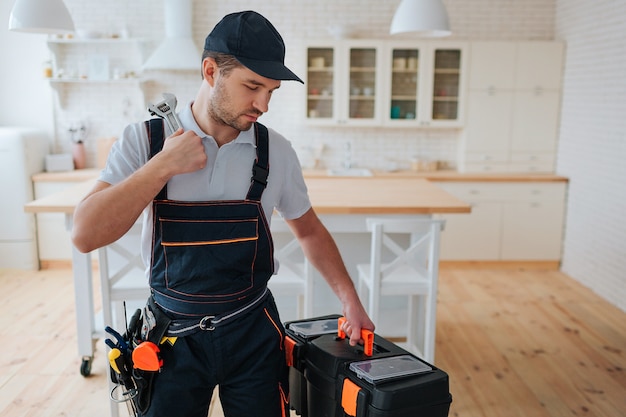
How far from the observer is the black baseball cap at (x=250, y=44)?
132 cm

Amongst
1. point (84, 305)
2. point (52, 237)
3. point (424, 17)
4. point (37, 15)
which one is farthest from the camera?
point (52, 237)

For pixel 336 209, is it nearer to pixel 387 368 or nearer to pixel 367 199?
pixel 367 199

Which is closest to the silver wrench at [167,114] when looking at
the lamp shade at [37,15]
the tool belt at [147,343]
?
the tool belt at [147,343]

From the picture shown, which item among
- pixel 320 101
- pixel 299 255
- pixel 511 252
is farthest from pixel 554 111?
pixel 299 255

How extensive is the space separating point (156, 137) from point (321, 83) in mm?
4288

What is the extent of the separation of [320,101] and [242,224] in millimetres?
4273

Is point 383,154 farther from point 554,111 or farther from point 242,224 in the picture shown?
point 242,224

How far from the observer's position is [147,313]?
151 centimetres

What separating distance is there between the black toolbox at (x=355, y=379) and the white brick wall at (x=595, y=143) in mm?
3638

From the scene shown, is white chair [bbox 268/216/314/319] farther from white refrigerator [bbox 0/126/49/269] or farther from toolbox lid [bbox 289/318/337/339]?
white refrigerator [bbox 0/126/49/269]

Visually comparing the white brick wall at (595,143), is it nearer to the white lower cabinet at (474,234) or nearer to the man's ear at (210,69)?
the white lower cabinet at (474,234)

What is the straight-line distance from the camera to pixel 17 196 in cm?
509

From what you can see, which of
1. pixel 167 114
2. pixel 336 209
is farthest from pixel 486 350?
pixel 167 114

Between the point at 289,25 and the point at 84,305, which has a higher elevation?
the point at 289,25
